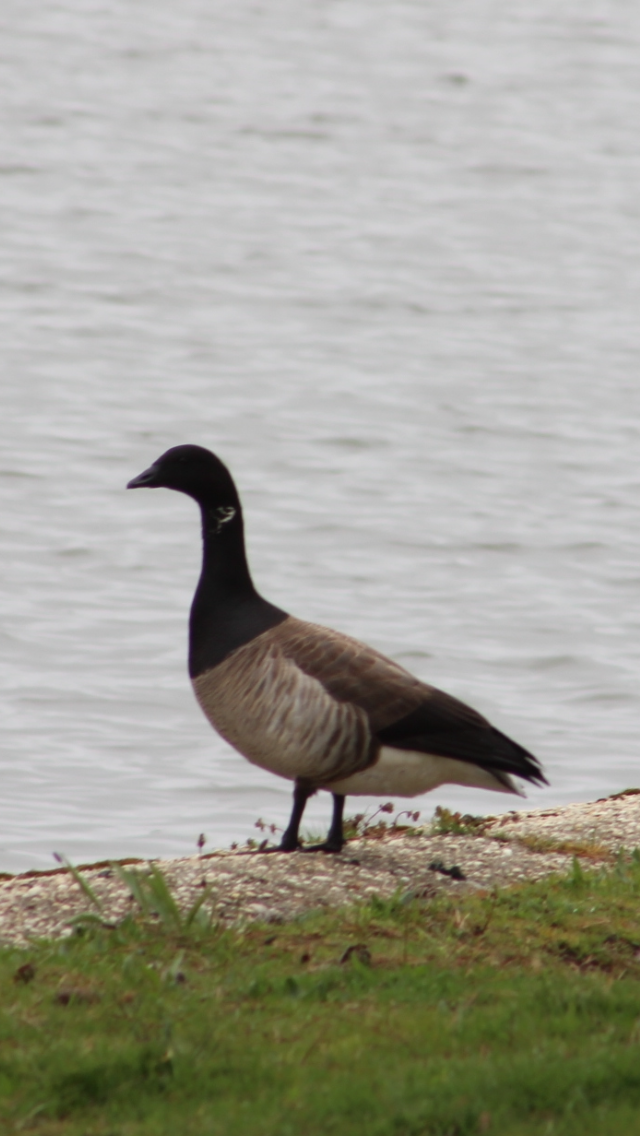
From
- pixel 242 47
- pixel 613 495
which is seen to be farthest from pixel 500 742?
pixel 242 47

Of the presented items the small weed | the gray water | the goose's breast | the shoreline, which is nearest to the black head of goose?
the goose's breast

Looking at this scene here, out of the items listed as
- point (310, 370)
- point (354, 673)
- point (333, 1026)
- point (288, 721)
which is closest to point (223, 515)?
point (354, 673)

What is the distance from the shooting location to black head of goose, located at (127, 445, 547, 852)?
24.2 ft

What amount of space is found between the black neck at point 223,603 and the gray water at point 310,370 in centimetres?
341

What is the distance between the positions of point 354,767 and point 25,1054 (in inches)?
106

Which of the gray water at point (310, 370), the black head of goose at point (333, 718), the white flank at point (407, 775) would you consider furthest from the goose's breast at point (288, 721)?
the gray water at point (310, 370)

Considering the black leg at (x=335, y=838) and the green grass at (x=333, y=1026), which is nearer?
the green grass at (x=333, y=1026)

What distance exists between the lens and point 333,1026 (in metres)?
5.32

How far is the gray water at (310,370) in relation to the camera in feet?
→ 47.8

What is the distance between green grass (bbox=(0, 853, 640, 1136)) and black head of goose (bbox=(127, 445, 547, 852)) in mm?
924

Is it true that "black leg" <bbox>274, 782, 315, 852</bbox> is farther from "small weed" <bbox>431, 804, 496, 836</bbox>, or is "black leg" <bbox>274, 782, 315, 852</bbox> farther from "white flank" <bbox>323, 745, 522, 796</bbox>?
"small weed" <bbox>431, 804, 496, 836</bbox>

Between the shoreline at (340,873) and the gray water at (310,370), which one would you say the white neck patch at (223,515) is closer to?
the shoreline at (340,873)

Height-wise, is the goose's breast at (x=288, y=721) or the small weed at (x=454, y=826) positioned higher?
the goose's breast at (x=288, y=721)

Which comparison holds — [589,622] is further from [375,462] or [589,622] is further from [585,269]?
[585,269]
